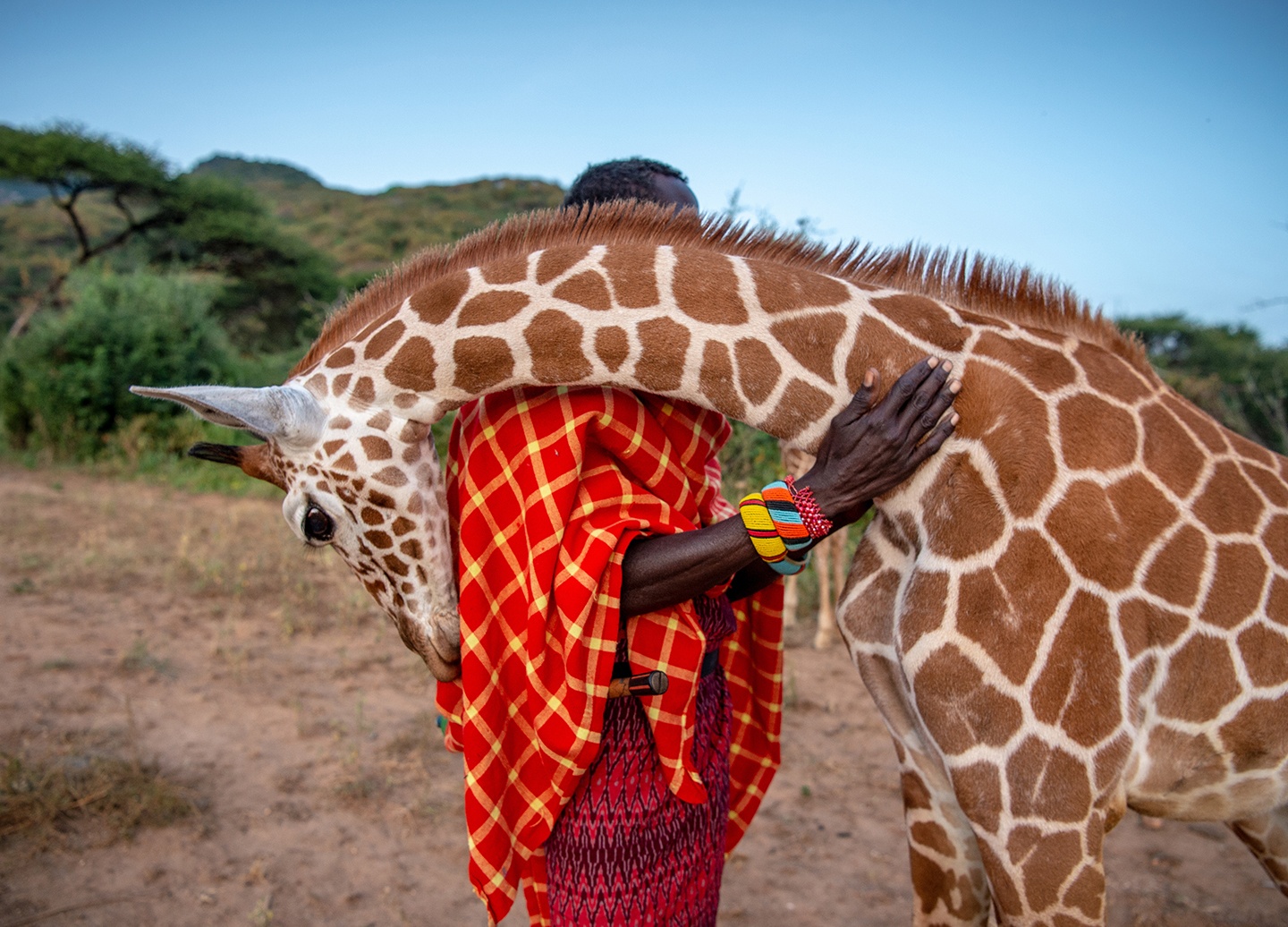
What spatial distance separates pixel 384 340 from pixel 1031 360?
1.35 m

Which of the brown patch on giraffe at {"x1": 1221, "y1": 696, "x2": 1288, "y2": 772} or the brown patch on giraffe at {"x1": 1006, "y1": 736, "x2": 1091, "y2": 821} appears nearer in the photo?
the brown patch on giraffe at {"x1": 1006, "y1": 736, "x2": 1091, "y2": 821}

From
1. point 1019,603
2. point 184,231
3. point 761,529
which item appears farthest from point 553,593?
point 184,231

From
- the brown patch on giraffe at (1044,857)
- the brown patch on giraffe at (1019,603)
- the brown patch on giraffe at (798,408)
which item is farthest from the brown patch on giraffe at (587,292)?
the brown patch on giraffe at (1044,857)

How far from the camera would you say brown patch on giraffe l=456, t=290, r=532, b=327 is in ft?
5.69

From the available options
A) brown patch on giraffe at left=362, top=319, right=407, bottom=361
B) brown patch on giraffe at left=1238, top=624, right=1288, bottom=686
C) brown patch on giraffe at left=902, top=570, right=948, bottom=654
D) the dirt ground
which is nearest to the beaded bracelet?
brown patch on giraffe at left=902, top=570, right=948, bottom=654

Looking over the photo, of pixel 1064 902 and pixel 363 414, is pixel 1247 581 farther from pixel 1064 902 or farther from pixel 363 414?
pixel 363 414

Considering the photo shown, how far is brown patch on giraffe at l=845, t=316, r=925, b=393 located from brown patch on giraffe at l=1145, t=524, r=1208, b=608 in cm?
60

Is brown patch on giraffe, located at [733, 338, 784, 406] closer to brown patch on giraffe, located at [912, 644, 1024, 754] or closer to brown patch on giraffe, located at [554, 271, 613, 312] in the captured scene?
brown patch on giraffe, located at [554, 271, 613, 312]

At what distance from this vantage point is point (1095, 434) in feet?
5.32

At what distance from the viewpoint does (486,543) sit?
5.71 ft

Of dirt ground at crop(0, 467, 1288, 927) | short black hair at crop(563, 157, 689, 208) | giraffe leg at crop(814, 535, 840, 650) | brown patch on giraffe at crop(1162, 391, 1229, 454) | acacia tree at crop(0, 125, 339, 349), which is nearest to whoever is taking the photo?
brown patch on giraffe at crop(1162, 391, 1229, 454)

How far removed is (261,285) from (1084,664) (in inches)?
866

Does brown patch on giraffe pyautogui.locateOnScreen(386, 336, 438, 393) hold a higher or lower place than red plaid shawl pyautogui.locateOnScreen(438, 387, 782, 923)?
higher

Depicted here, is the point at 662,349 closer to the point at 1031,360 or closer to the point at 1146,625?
the point at 1031,360
